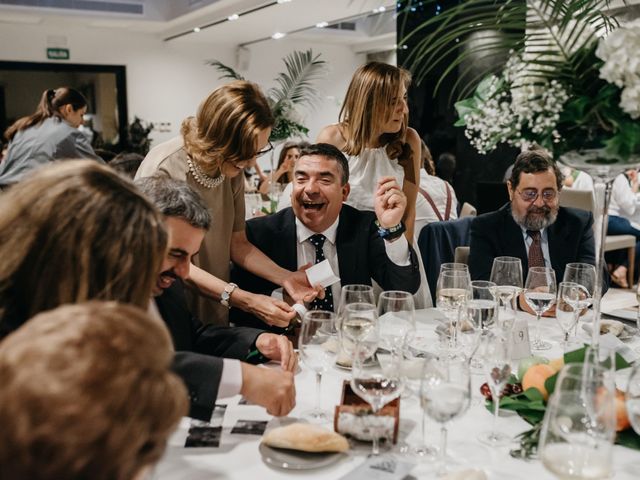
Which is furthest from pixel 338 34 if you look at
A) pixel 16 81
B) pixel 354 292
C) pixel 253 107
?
pixel 354 292

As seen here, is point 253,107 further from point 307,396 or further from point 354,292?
point 307,396

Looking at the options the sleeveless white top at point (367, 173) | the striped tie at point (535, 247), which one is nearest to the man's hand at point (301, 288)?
the sleeveless white top at point (367, 173)

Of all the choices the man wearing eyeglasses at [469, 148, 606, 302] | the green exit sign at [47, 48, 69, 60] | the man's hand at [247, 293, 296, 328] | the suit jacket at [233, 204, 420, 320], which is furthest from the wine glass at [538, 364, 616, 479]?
the green exit sign at [47, 48, 69, 60]

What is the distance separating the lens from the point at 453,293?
1.97 metres

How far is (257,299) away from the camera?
213cm

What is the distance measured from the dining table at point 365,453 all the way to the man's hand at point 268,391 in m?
0.05

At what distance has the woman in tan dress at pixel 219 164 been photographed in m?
2.29

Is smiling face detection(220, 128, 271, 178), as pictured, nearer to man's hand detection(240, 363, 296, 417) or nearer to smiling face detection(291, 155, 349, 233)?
smiling face detection(291, 155, 349, 233)

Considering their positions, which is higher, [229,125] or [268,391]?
[229,125]

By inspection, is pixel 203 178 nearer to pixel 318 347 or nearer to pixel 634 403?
pixel 318 347

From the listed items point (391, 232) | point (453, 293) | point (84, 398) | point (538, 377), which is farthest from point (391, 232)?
point (84, 398)

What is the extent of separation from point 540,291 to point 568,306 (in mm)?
190

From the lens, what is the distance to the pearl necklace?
2.38 meters

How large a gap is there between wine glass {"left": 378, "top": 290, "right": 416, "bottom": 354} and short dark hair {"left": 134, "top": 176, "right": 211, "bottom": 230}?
0.54m
